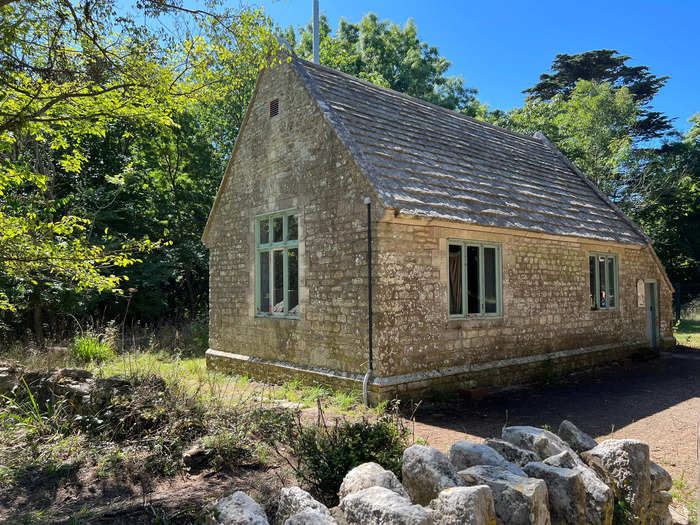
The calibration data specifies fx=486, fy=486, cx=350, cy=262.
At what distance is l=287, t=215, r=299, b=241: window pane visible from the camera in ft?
35.0

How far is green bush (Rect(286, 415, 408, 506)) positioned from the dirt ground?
1.73 metres

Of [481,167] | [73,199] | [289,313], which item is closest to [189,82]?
[289,313]

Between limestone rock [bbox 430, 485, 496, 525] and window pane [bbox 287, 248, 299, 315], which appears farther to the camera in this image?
window pane [bbox 287, 248, 299, 315]

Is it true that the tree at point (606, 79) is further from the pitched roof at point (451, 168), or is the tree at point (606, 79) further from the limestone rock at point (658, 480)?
the limestone rock at point (658, 480)

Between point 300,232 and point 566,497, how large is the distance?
7.40 m

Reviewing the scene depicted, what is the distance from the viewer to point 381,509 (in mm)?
3256

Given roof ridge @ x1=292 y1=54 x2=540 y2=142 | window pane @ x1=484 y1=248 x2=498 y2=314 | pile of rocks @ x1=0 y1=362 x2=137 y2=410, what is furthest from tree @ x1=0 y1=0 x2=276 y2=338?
window pane @ x1=484 y1=248 x2=498 y2=314

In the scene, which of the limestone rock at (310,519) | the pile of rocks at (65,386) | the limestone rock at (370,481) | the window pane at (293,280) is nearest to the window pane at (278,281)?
the window pane at (293,280)

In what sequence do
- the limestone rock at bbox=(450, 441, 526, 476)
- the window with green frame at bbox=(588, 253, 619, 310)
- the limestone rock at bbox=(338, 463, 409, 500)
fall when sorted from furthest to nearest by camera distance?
1. the window with green frame at bbox=(588, 253, 619, 310)
2. the limestone rock at bbox=(450, 441, 526, 476)
3. the limestone rock at bbox=(338, 463, 409, 500)

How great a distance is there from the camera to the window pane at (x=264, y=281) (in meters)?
11.4

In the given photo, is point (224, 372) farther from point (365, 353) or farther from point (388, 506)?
point (388, 506)

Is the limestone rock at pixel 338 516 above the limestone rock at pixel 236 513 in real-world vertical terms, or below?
below

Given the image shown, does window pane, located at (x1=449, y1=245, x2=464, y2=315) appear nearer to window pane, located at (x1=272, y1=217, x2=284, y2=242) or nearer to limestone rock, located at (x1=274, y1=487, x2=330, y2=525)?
window pane, located at (x1=272, y1=217, x2=284, y2=242)

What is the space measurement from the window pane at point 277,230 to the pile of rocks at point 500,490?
7211 millimetres
